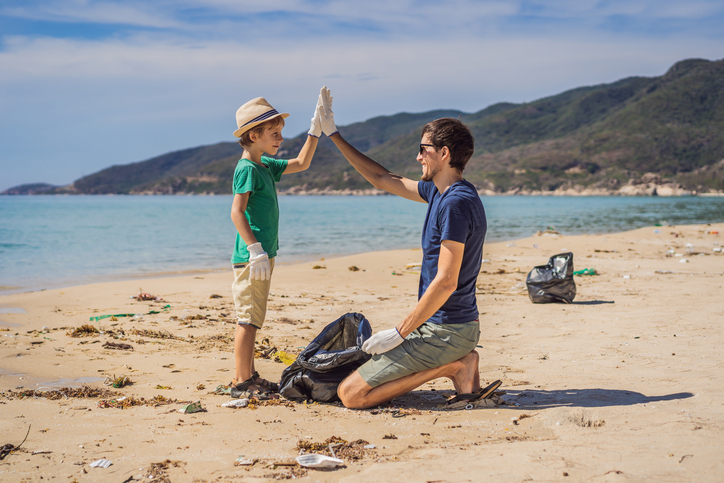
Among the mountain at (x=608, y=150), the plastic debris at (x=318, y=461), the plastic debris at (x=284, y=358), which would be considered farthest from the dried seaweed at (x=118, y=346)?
the mountain at (x=608, y=150)

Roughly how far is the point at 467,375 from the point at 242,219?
6.18 feet

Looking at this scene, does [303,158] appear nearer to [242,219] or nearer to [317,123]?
[317,123]

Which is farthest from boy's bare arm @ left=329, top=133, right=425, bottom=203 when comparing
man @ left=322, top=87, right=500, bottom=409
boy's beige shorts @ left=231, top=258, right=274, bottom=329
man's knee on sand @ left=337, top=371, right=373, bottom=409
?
man's knee on sand @ left=337, top=371, right=373, bottom=409

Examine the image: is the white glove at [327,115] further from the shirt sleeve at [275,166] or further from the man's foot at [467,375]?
the man's foot at [467,375]

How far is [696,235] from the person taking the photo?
59.7ft

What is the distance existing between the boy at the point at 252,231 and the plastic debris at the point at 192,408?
1.01 feet

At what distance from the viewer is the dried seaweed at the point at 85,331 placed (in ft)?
18.1

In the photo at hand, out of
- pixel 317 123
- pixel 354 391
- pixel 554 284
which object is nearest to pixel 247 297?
pixel 354 391

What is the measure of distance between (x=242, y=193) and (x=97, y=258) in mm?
14478

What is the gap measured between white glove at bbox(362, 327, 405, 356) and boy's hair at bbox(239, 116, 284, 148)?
1.72 m

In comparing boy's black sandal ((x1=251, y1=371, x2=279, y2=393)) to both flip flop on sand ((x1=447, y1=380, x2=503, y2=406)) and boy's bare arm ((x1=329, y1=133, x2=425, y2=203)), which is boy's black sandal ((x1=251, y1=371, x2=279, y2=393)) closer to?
flip flop on sand ((x1=447, y1=380, x2=503, y2=406))

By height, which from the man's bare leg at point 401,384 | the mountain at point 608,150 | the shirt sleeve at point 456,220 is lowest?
the man's bare leg at point 401,384

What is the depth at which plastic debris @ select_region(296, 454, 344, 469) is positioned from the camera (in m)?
2.61

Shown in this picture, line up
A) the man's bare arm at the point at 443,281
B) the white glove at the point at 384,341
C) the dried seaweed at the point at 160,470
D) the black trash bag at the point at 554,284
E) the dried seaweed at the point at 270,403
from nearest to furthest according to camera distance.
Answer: the dried seaweed at the point at 160,470 < the man's bare arm at the point at 443,281 < the white glove at the point at 384,341 < the dried seaweed at the point at 270,403 < the black trash bag at the point at 554,284
